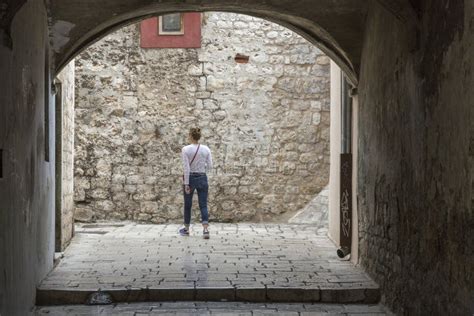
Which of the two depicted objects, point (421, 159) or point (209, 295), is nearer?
point (421, 159)

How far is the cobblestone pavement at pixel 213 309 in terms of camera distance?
233 inches

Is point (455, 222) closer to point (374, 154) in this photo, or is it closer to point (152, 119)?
point (374, 154)

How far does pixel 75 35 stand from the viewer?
7.59 m

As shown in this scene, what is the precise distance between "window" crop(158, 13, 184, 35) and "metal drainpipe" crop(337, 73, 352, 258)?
16.3 ft

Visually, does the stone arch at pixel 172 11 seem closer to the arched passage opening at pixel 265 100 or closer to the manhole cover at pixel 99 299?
the manhole cover at pixel 99 299

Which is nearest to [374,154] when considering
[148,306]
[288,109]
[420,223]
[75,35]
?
[420,223]

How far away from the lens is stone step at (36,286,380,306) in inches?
247

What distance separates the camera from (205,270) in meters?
7.35

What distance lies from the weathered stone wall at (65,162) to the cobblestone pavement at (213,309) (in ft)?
8.63

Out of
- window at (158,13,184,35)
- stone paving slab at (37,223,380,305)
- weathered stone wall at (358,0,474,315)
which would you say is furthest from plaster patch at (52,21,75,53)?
window at (158,13,184,35)

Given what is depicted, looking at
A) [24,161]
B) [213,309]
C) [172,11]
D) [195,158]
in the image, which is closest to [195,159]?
[195,158]

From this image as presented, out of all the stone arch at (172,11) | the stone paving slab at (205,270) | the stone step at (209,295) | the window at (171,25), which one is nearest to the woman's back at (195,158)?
the stone paving slab at (205,270)

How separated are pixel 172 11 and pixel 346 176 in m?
2.59

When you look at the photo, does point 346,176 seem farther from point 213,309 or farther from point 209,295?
point 213,309
